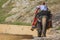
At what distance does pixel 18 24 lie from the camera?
2516 centimetres

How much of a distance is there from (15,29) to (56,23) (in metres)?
2.84

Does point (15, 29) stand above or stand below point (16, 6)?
below

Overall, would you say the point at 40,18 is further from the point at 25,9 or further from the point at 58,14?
the point at 25,9

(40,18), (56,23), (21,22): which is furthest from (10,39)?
(21,22)

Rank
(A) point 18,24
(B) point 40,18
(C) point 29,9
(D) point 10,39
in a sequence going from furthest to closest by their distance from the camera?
(C) point 29,9
(A) point 18,24
(D) point 10,39
(B) point 40,18

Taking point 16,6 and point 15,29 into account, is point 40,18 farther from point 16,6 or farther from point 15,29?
point 16,6

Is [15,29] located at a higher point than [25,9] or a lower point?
lower

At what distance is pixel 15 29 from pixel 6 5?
8465 millimetres

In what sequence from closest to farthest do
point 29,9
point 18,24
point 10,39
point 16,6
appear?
point 10,39 → point 18,24 → point 29,9 → point 16,6

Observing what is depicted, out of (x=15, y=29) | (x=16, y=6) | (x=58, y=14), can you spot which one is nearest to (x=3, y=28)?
(x=15, y=29)

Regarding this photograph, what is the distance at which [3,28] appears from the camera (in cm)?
2327

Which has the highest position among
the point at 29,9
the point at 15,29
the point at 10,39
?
the point at 29,9

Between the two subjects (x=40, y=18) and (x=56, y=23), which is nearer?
(x=40, y=18)

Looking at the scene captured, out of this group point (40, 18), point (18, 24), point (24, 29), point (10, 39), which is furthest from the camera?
point (18, 24)
